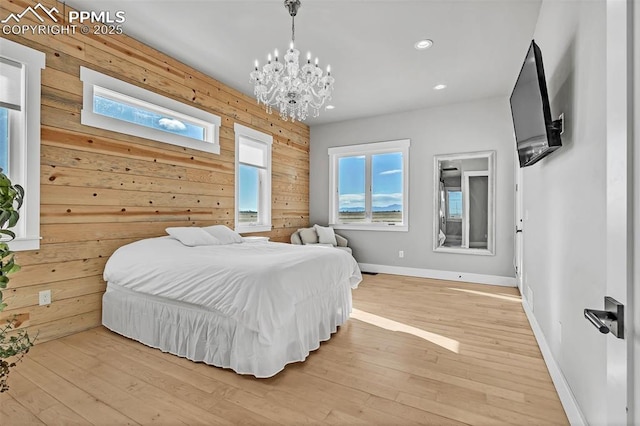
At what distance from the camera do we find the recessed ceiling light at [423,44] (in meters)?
3.20

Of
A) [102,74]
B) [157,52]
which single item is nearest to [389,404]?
[102,74]

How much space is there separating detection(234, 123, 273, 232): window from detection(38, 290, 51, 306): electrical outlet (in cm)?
215

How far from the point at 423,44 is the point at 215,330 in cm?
333

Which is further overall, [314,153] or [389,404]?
[314,153]

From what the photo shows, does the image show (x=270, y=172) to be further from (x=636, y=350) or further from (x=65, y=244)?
(x=636, y=350)

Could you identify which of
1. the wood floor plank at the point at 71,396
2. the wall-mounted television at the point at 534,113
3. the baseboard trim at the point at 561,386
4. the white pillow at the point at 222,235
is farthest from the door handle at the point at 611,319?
the white pillow at the point at 222,235

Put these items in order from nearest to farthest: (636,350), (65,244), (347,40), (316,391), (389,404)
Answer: (636,350) → (389,404) → (316,391) → (65,244) → (347,40)

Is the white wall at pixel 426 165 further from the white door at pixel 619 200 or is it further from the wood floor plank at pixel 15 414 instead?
the wood floor plank at pixel 15 414

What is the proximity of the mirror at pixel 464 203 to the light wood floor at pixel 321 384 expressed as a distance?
7.21 feet

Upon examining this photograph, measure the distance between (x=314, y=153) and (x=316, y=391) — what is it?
487 centimetres

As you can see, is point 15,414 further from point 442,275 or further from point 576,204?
point 442,275

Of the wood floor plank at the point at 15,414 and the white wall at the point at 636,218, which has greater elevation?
the white wall at the point at 636,218

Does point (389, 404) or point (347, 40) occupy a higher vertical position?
point (347, 40)

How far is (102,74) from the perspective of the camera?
288cm
